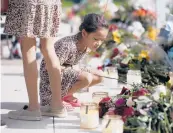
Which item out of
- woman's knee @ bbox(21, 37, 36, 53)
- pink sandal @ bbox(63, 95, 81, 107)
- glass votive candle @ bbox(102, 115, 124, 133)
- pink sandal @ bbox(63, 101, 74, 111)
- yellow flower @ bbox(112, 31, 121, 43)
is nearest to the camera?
glass votive candle @ bbox(102, 115, 124, 133)

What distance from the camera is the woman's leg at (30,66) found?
3.65 metres

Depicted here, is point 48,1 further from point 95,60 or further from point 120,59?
point 95,60

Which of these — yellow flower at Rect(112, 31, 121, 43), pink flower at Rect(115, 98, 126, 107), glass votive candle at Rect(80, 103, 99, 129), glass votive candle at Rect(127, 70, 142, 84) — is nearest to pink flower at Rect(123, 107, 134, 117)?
pink flower at Rect(115, 98, 126, 107)

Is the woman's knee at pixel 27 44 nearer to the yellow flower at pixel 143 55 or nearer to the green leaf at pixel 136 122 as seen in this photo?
the green leaf at pixel 136 122

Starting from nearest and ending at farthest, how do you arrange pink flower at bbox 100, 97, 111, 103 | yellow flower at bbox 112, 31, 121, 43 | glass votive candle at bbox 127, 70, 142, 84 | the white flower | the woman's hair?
the white flower → pink flower at bbox 100, 97, 111, 103 → the woman's hair → glass votive candle at bbox 127, 70, 142, 84 → yellow flower at bbox 112, 31, 121, 43

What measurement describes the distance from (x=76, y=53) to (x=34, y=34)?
1.81 ft

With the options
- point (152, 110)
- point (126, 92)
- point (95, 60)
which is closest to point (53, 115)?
point (126, 92)

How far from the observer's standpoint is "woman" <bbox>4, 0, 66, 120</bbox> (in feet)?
11.8

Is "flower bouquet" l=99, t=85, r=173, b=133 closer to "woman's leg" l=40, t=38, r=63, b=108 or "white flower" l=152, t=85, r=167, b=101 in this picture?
"white flower" l=152, t=85, r=167, b=101

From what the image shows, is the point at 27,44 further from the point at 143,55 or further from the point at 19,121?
the point at 143,55

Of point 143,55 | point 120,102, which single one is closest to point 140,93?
point 120,102

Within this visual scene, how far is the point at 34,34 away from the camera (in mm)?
3615

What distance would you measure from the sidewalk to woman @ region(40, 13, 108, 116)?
22 centimetres

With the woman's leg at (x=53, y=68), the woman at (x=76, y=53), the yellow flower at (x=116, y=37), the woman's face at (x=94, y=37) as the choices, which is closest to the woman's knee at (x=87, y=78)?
the woman at (x=76, y=53)
